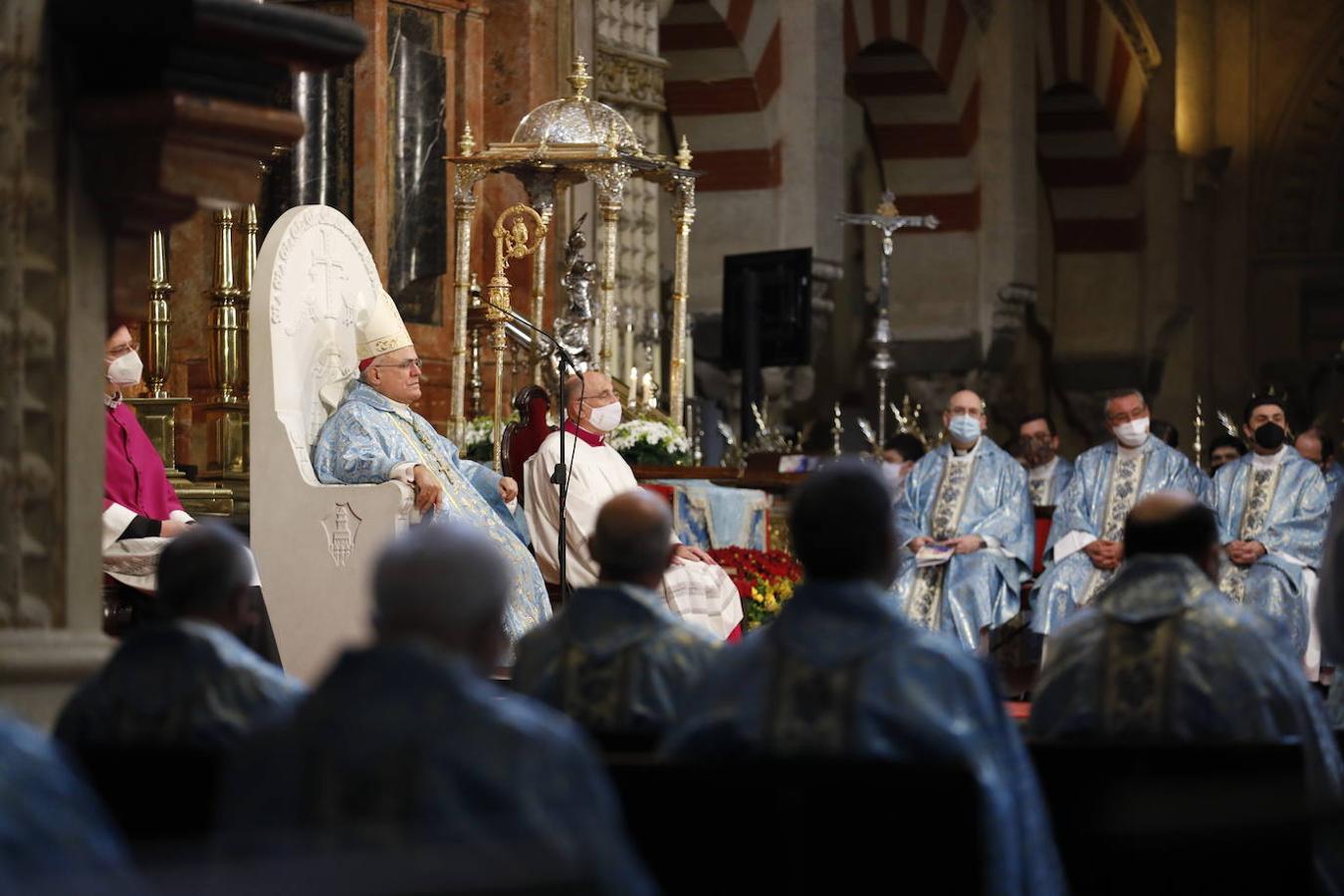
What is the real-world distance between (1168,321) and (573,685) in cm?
1960

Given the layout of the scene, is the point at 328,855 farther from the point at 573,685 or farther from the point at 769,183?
the point at 769,183

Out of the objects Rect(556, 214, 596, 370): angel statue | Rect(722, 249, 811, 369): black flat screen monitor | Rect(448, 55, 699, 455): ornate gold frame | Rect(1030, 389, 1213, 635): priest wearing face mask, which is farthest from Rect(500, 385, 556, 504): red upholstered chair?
Rect(722, 249, 811, 369): black flat screen monitor

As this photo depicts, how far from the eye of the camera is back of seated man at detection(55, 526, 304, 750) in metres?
3.97

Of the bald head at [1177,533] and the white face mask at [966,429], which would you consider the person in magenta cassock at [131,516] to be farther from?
the white face mask at [966,429]

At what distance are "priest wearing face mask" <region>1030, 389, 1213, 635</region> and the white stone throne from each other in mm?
3859

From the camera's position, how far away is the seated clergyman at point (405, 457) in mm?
9047

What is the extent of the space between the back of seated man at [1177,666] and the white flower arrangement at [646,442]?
705 cm

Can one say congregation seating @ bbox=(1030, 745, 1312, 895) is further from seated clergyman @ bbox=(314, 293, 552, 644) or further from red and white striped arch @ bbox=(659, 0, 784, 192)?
red and white striped arch @ bbox=(659, 0, 784, 192)

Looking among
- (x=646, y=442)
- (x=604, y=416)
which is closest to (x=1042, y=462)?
(x=646, y=442)

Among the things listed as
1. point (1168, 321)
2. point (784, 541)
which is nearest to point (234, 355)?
point (784, 541)

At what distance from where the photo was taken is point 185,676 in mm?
4012

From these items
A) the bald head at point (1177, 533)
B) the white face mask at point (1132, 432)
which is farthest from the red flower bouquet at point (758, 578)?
the bald head at point (1177, 533)

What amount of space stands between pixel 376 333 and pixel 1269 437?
15.2ft

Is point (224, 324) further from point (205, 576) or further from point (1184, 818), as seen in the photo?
point (1184, 818)
